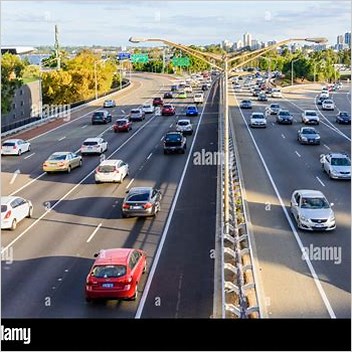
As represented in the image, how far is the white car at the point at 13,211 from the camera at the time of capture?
24.6 metres

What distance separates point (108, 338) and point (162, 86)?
104 m

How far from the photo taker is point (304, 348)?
1148 centimetres

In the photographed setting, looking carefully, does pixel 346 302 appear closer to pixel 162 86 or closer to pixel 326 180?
pixel 326 180

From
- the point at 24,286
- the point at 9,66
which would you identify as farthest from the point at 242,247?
the point at 9,66

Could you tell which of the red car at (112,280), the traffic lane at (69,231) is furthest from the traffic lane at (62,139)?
the red car at (112,280)

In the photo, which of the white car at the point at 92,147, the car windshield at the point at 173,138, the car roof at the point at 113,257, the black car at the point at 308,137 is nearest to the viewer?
the car roof at the point at 113,257

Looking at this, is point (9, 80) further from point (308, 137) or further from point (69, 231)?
point (69, 231)

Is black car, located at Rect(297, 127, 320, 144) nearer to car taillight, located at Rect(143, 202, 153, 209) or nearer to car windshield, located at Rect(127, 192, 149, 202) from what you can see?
car windshield, located at Rect(127, 192, 149, 202)

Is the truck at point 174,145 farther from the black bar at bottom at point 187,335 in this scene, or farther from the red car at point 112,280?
the black bar at bottom at point 187,335

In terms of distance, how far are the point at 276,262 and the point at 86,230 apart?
7.25 meters

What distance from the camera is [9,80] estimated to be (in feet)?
219

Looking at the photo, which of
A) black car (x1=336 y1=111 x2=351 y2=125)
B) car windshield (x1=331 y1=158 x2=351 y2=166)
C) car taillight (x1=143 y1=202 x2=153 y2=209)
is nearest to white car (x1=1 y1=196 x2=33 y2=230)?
car taillight (x1=143 y1=202 x2=153 y2=209)

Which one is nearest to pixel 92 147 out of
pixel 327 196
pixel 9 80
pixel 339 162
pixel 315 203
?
pixel 339 162

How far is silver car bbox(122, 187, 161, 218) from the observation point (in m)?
25.8
